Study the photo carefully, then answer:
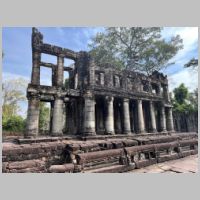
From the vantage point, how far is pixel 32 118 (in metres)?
11.1

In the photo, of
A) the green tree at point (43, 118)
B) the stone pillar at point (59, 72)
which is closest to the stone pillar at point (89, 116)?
the stone pillar at point (59, 72)

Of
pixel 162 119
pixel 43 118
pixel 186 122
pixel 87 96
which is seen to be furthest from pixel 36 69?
pixel 186 122

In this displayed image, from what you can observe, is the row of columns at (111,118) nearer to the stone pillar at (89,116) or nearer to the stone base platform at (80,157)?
the stone pillar at (89,116)

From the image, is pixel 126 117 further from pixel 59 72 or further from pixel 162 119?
pixel 59 72

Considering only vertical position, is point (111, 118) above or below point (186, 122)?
above

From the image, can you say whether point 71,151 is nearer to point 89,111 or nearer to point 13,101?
point 89,111

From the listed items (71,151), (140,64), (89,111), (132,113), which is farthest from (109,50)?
(71,151)

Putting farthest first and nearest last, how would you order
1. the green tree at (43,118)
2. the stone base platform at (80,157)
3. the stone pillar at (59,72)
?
the green tree at (43,118) < the stone pillar at (59,72) < the stone base platform at (80,157)

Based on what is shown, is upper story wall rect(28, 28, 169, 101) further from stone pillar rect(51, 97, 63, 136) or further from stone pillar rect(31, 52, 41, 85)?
stone pillar rect(51, 97, 63, 136)

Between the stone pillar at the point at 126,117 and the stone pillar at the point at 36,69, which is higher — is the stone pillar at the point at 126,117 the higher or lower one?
the lower one

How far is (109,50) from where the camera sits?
79.2 feet

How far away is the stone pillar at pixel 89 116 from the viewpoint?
40.0ft

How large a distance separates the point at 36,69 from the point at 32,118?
3.61m

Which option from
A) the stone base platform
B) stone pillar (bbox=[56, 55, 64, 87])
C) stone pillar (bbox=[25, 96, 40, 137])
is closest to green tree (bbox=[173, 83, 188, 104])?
the stone base platform
